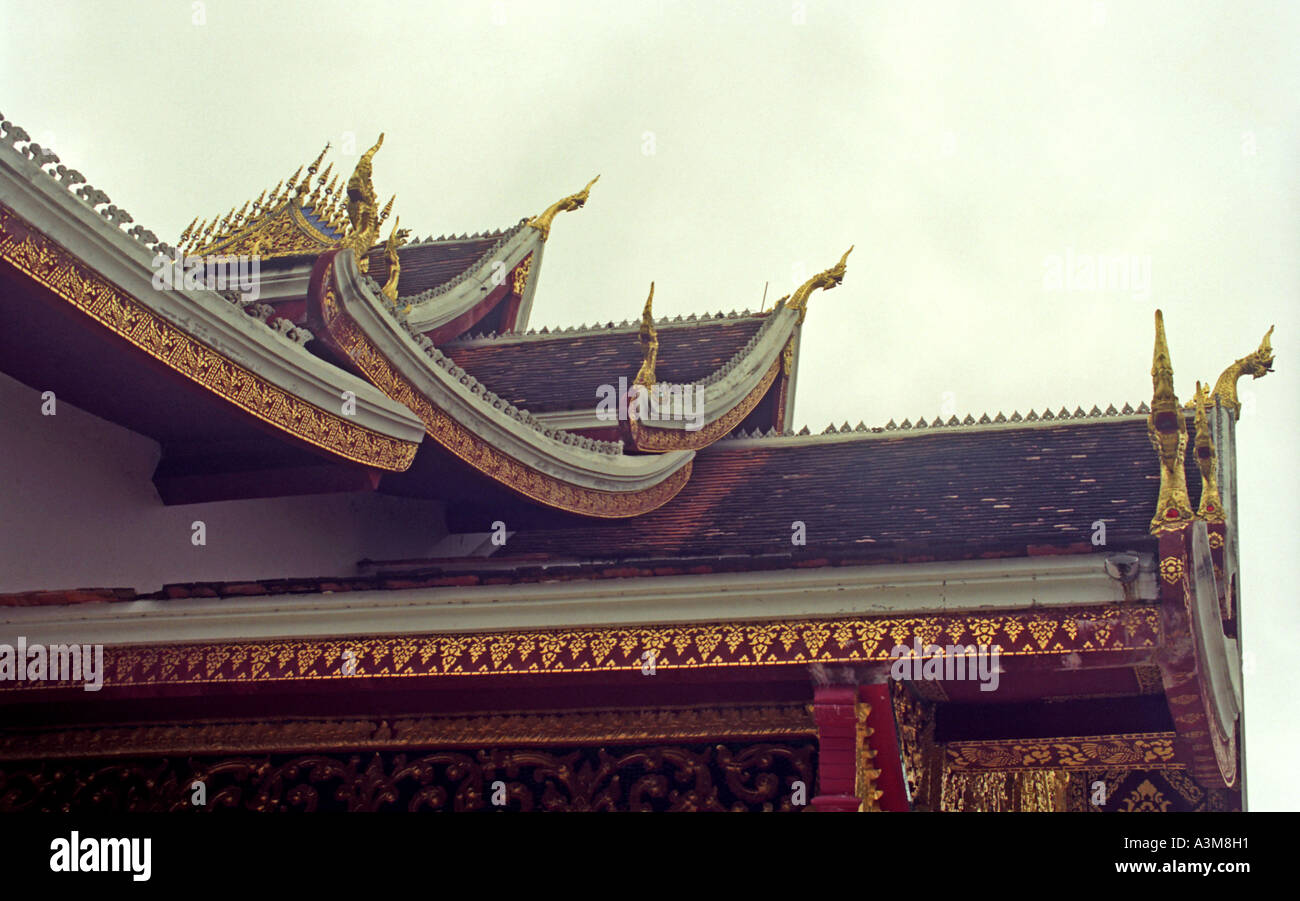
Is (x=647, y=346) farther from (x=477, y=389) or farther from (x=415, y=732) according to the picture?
(x=415, y=732)

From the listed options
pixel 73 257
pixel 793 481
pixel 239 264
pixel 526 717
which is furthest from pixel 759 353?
pixel 73 257

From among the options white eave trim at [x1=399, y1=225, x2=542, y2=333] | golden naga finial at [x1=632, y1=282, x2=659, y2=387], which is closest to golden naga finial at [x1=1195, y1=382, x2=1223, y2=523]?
golden naga finial at [x1=632, y1=282, x2=659, y2=387]

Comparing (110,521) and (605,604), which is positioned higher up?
(110,521)

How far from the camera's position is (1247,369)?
7.76 metres

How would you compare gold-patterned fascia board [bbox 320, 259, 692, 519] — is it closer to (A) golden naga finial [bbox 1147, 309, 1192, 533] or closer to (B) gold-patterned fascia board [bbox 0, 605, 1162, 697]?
(B) gold-patterned fascia board [bbox 0, 605, 1162, 697]

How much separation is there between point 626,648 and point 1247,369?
4.25 metres

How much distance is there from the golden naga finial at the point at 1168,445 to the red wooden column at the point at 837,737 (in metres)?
1.26

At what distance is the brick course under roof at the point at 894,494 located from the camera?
24.8 ft

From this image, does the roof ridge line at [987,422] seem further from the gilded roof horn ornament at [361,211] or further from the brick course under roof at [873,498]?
the gilded roof horn ornament at [361,211]

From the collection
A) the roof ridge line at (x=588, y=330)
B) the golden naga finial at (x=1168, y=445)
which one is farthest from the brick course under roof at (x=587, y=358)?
the golden naga finial at (x=1168, y=445)

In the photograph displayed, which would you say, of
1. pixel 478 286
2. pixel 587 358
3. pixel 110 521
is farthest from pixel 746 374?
pixel 110 521

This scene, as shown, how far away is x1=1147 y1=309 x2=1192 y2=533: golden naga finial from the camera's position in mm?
4844
